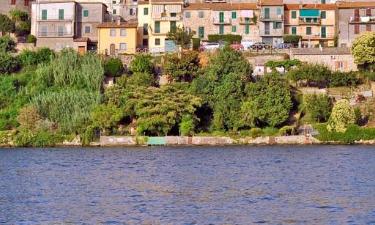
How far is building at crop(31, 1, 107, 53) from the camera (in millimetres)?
101812

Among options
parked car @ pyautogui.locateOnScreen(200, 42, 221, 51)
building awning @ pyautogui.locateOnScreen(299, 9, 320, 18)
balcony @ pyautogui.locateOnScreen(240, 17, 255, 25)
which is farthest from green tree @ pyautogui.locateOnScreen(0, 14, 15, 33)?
building awning @ pyautogui.locateOnScreen(299, 9, 320, 18)

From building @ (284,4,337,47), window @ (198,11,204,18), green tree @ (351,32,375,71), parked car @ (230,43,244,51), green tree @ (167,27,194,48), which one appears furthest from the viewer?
window @ (198,11,204,18)

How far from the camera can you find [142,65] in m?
88.6

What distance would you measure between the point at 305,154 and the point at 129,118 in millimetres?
19136

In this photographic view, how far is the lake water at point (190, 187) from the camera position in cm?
3488

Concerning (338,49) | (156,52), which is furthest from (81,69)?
(338,49)

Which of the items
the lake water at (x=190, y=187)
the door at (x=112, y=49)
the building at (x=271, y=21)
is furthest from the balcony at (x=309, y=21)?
the lake water at (x=190, y=187)

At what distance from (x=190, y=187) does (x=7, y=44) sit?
57.5m

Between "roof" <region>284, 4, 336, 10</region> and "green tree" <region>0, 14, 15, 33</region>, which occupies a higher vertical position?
"roof" <region>284, 4, 336, 10</region>

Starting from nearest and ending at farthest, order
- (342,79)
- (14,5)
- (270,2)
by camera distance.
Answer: (342,79)
(270,2)
(14,5)

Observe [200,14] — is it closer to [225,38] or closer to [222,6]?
[222,6]

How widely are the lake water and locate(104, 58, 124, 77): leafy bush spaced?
21322 mm

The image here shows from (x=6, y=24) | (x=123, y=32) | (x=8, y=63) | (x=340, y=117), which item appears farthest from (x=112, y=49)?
(x=340, y=117)

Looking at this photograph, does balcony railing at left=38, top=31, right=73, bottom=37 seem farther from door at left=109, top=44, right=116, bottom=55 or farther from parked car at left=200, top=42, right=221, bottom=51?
parked car at left=200, top=42, right=221, bottom=51
